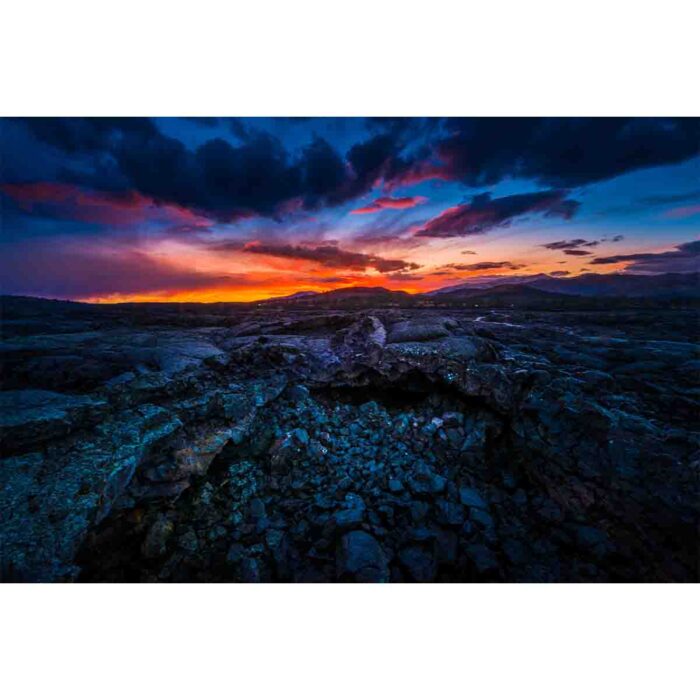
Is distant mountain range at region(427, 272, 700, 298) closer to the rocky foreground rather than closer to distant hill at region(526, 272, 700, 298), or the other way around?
distant hill at region(526, 272, 700, 298)

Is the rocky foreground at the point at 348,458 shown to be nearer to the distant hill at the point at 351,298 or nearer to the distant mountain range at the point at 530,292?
the distant mountain range at the point at 530,292

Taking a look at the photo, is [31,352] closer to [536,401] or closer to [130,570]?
[130,570]

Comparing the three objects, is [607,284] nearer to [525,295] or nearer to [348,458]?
[525,295]

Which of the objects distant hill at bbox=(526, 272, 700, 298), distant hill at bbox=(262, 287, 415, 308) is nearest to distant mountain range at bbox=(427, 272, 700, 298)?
distant hill at bbox=(526, 272, 700, 298)

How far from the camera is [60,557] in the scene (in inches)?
73.1

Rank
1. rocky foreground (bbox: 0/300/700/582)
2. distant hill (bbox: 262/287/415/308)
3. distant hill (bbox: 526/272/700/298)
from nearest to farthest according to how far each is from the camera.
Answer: rocky foreground (bbox: 0/300/700/582) → distant hill (bbox: 526/272/700/298) → distant hill (bbox: 262/287/415/308)

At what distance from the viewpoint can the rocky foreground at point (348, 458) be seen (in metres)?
2.14

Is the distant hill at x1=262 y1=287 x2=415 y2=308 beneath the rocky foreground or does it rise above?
above

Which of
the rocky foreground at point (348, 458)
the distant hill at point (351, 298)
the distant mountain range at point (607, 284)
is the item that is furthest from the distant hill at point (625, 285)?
the distant hill at point (351, 298)

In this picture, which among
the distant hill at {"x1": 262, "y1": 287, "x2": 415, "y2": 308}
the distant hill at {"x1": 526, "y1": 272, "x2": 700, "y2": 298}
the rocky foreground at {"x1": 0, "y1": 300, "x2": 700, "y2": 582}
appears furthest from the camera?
the distant hill at {"x1": 262, "y1": 287, "x2": 415, "y2": 308}

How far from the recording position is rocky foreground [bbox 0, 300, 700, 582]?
2.14 metres

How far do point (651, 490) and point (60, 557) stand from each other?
429 cm

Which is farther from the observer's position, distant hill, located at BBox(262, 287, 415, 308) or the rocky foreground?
distant hill, located at BBox(262, 287, 415, 308)

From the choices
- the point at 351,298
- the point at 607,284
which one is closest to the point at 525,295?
→ the point at 607,284
